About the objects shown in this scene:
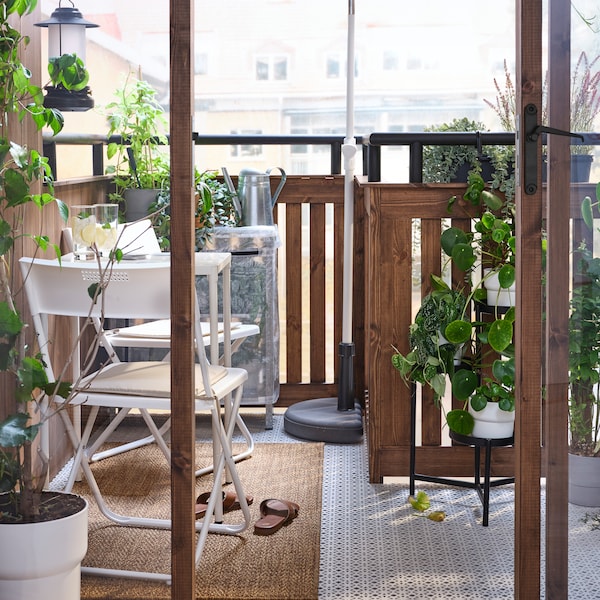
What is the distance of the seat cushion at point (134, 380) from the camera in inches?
89.7

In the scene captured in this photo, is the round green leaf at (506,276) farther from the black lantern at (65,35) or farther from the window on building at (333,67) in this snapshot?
the window on building at (333,67)

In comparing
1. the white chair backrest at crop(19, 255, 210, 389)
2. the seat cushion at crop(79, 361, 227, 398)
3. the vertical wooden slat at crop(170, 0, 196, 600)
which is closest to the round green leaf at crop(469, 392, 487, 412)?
the seat cushion at crop(79, 361, 227, 398)

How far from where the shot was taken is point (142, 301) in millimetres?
2154

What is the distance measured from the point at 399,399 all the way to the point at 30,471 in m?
1.39

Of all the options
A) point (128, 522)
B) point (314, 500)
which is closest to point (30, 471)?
point (128, 522)

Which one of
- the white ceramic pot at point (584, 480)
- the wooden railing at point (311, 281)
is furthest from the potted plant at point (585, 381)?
the wooden railing at point (311, 281)

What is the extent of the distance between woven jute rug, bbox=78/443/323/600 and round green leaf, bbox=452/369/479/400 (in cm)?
58

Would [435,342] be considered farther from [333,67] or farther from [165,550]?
[333,67]

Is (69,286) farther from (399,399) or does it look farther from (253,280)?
(253,280)

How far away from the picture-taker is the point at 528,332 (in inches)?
82.9

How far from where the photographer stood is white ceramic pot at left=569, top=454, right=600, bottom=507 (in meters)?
2.06

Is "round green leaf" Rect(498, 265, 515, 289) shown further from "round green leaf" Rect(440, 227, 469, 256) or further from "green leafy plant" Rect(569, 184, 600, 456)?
"green leafy plant" Rect(569, 184, 600, 456)

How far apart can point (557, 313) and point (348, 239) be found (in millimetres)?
1632

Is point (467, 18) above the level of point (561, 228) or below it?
above
